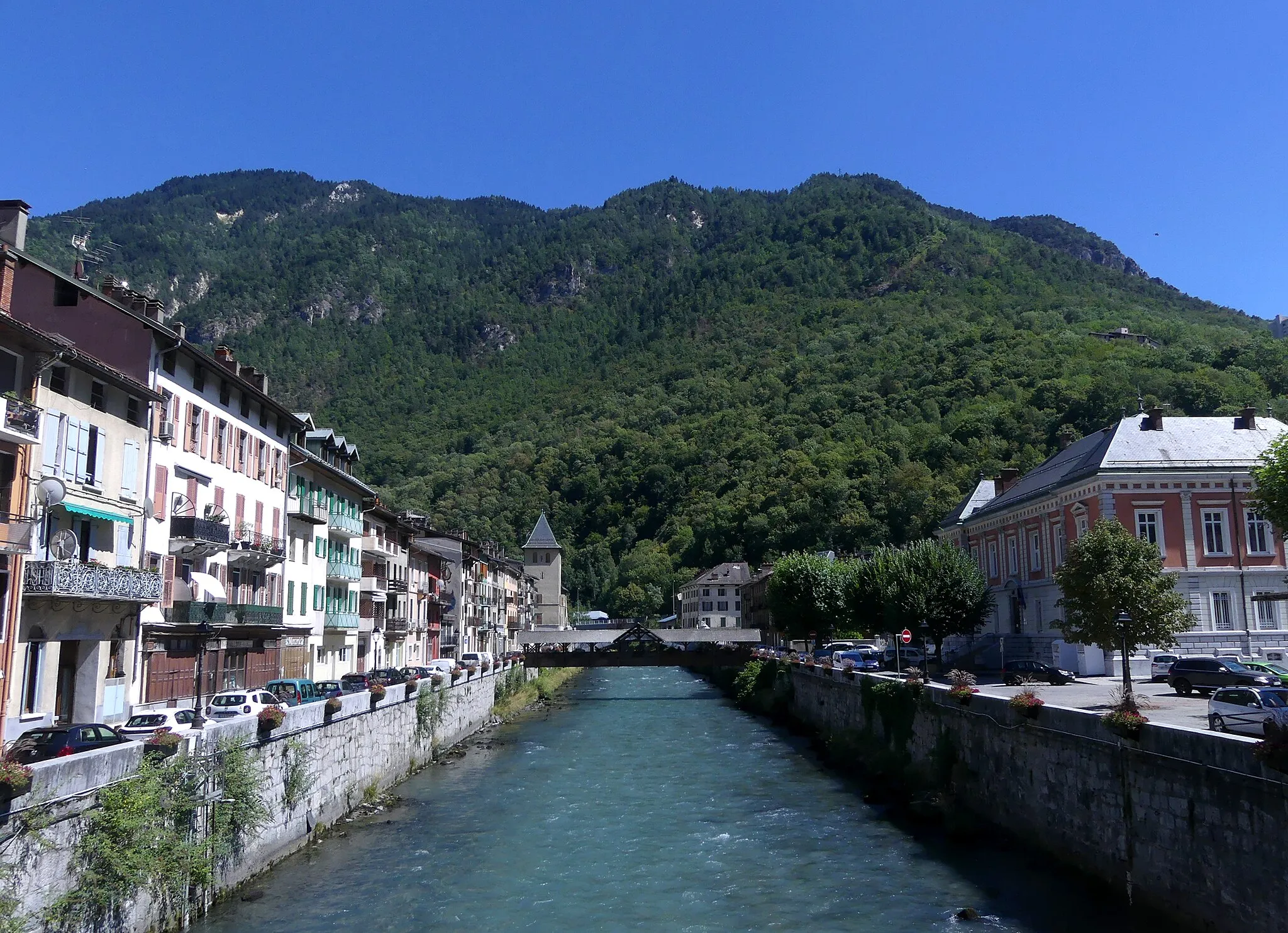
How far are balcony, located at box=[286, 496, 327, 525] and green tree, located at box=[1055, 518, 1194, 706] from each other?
3351 centimetres

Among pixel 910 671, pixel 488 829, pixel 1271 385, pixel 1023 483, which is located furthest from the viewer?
pixel 1271 385

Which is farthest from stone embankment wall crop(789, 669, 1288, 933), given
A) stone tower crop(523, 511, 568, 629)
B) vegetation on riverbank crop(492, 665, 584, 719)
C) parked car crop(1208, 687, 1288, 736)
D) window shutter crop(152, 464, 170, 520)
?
stone tower crop(523, 511, 568, 629)

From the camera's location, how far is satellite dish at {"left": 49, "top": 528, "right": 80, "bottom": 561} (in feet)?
82.8

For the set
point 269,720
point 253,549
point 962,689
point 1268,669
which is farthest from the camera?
point 1268,669

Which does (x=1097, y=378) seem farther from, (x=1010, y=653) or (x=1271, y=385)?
(x=1010, y=653)

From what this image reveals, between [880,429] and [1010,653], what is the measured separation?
3925 inches

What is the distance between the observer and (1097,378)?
12131 cm

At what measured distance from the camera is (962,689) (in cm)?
2741

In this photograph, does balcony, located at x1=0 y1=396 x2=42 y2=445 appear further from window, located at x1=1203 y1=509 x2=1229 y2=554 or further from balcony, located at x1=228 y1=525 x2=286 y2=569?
window, located at x1=1203 y1=509 x2=1229 y2=554

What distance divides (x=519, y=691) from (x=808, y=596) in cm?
2344

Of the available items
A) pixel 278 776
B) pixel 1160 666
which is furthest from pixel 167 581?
pixel 1160 666

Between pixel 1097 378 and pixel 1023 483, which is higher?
pixel 1097 378

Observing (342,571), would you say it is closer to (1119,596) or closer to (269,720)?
(269,720)

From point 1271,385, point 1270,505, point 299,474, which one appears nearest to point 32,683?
point 299,474
